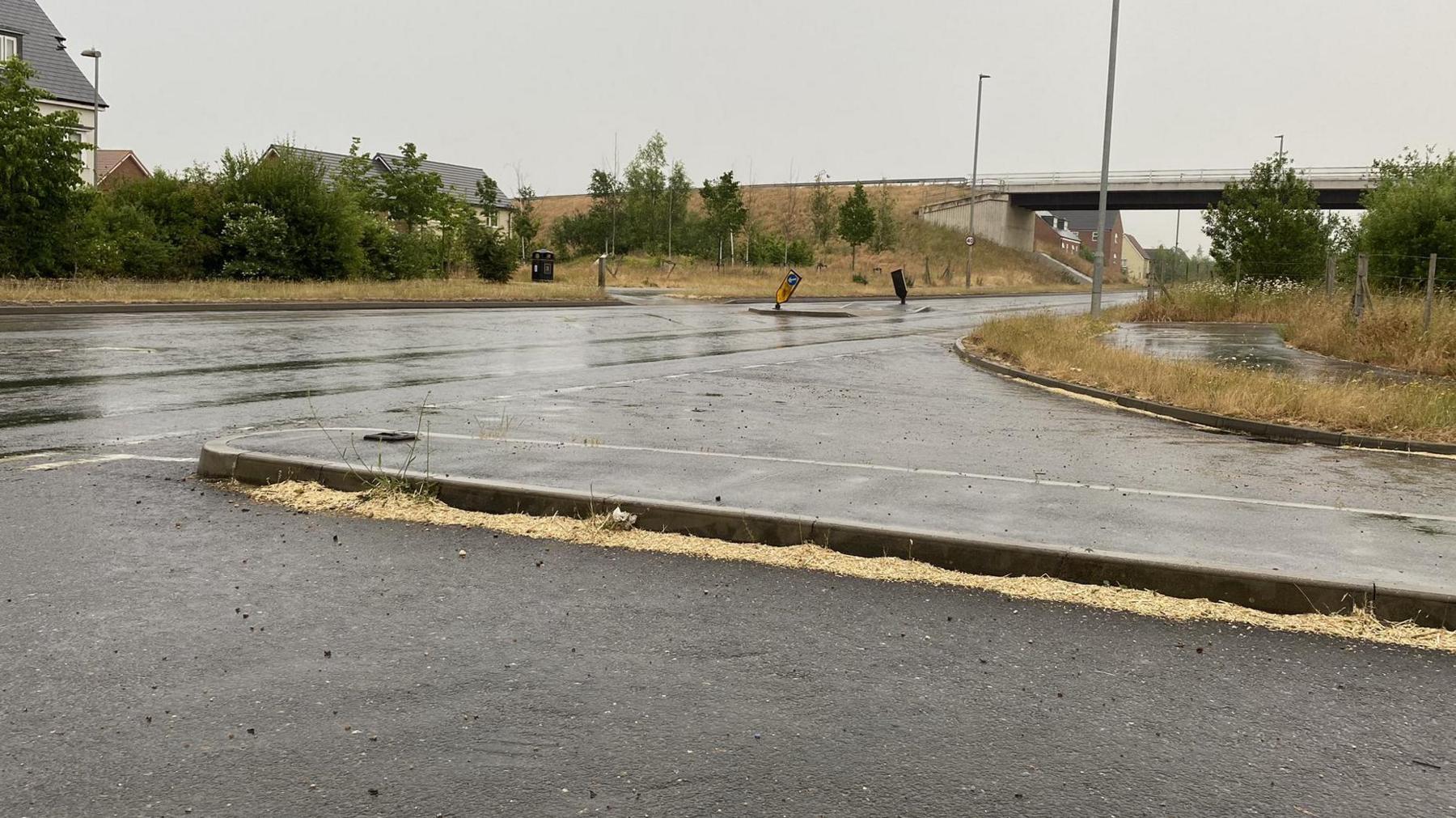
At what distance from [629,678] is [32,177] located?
28.7 metres

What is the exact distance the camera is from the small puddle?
16922 millimetres

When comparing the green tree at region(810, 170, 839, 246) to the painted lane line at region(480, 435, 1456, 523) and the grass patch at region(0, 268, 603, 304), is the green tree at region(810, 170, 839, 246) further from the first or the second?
the painted lane line at region(480, 435, 1456, 523)

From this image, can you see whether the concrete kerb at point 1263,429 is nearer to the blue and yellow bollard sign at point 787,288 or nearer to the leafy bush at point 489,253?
the blue and yellow bollard sign at point 787,288

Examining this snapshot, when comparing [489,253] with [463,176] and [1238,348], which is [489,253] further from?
[463,176]

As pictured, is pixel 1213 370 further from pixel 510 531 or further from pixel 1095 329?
pixel 510 531

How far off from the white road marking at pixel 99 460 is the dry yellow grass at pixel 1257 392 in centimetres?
1071

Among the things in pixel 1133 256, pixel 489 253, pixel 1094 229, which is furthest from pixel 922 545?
pixel 1133 256

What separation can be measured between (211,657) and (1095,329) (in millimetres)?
22339

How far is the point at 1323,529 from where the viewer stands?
272 inches

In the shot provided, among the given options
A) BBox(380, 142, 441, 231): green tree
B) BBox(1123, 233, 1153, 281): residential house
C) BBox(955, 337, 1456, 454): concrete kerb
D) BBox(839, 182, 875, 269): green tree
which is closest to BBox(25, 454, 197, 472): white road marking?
BBox(955, 337, 1456, 454): concrete kerb

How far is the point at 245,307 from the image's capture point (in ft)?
86.8

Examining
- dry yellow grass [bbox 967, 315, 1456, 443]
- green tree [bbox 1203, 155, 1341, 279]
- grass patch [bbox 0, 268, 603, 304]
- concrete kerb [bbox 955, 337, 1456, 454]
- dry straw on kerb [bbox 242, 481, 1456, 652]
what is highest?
green tree [bbox 1203, 155, 1341, 279]

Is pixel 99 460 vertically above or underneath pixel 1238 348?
underneath

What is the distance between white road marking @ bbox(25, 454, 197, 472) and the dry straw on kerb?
1.57 metres
